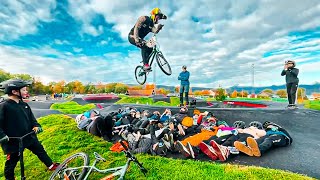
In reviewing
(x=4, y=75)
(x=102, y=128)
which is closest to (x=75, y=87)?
(x=4, y=75)

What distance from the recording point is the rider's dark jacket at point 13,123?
312 cm

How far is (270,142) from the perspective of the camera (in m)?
3.88

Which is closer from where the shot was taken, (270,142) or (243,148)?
(243,148)

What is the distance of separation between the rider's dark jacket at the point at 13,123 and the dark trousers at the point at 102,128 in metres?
2.15

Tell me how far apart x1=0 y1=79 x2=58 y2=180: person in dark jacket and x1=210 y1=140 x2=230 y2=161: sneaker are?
2.68m

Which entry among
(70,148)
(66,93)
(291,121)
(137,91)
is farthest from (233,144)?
(66,93)

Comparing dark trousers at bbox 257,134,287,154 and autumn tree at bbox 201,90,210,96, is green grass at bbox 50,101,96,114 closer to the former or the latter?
dark trousers at bbox 257,134,287,154

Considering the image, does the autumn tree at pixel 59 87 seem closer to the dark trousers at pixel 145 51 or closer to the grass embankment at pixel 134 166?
the dark trousers at pixel 145 51

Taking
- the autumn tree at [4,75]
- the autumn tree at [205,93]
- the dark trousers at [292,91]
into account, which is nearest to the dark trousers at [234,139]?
the dark trousers at [292,91]

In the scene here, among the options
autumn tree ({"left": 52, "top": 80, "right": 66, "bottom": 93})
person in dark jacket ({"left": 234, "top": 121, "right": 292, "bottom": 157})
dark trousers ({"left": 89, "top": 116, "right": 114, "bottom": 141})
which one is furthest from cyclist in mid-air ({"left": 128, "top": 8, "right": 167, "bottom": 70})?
autumn tree ({"left": 52, "top": 80, "right": 66, "bottom": 93})

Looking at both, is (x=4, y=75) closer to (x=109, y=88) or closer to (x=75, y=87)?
(x=75, y=87)

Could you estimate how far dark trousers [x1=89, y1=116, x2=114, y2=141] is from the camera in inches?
215

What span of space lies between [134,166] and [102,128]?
217 centimetres

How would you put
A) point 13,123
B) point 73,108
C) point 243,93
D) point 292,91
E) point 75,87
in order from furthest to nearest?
point 75,87, point 243,93, point 73,108, point 292,91, point 13,123
